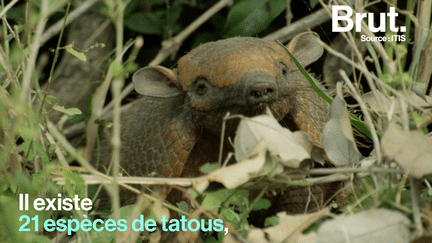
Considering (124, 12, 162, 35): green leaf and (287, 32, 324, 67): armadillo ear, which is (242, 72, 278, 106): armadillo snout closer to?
(287, 32, 324, 67): armadillo ear

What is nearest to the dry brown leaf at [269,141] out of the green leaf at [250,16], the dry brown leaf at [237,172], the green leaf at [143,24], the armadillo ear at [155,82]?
the dry brown leaf at [237,172]

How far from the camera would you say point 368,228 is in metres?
1.32

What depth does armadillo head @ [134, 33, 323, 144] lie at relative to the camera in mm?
2104

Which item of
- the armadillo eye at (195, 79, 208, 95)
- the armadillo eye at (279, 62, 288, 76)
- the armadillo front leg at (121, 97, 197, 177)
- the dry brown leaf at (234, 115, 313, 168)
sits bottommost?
the armadillo front leg at (121, 97, 197, 177)

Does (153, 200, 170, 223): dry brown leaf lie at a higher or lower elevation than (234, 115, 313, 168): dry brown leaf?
lower

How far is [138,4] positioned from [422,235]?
142 inches

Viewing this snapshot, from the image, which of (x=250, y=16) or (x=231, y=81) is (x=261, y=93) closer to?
(x=231, y=81)

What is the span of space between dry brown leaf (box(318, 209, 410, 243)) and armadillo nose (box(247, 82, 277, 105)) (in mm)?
801

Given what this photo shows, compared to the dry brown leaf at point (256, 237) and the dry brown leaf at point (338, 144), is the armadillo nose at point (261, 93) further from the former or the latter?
the dry brown leaf at point (256, 237)

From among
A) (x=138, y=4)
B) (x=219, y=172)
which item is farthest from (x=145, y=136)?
(x=138, y=4)

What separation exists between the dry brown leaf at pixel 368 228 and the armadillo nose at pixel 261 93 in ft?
2.63

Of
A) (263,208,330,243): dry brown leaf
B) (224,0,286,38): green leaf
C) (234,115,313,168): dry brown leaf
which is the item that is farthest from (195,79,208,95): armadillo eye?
(224,0,286,38): green leaf

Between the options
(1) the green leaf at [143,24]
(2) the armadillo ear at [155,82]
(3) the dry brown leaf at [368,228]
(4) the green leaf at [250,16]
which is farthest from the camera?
(1) the green leaf at [143,24]

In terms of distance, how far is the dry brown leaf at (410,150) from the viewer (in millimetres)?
1325
